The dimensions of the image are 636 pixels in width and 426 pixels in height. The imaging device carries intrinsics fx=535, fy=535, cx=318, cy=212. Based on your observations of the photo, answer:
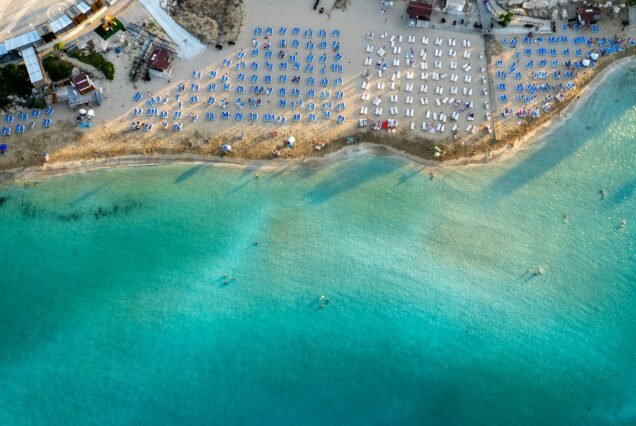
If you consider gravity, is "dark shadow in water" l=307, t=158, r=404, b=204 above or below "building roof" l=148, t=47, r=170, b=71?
below

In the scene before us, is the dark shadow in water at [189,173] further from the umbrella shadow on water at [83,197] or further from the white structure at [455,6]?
the white structure at [455,6]

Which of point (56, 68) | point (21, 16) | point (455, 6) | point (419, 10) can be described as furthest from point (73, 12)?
point (455, 6)

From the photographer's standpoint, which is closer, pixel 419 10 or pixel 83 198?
pixel 83 198

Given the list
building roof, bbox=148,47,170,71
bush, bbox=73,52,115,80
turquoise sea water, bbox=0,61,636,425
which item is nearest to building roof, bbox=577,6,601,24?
turquoise sea water, bbox=0,61,636,425

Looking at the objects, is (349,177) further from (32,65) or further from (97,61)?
(32,65)

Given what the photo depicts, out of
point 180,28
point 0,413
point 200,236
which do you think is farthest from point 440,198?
point 0,413

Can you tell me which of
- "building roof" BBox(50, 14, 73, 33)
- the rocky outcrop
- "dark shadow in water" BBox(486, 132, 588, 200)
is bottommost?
"dark shadow in water" BBox(486, 132, 588, 200)

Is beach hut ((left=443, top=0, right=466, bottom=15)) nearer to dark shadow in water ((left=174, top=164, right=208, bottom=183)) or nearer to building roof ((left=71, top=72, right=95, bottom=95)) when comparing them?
dark shadow in water ((left=174, top=164, right=208, bottom=183))
